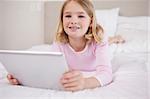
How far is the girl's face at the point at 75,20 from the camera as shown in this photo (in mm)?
907

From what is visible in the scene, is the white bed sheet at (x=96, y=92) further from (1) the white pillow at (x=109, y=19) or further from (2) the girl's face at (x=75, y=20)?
(1) the white pillow at (x=109, y=19)

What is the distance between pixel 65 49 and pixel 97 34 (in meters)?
0.13

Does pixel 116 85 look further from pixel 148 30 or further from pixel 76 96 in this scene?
pixel 148 30

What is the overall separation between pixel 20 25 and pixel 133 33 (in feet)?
2.89

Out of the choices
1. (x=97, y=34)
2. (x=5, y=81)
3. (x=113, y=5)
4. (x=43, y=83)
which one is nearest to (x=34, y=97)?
(x=43, y=83)

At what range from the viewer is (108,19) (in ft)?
6.87

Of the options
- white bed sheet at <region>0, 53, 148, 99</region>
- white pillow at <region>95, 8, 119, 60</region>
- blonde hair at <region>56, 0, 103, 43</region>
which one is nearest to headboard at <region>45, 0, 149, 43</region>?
white pillow at <region>95, 8, 119, 60</region>

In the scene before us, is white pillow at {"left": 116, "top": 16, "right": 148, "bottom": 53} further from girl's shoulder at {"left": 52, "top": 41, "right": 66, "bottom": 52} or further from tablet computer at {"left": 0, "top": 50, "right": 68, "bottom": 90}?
tablet computer at {"left": 0, "top": 50, "right": 68, "bottom": 90}

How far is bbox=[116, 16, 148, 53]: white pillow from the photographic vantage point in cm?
174

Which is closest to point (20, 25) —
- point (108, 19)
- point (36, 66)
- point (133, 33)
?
point (108, 19)

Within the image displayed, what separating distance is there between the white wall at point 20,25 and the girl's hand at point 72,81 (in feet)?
4.55

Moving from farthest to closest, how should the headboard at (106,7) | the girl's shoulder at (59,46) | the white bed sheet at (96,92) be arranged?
the headboard at (106,7) < the girl's shoulder at (59,46) < the white bed sheet at (96,92)

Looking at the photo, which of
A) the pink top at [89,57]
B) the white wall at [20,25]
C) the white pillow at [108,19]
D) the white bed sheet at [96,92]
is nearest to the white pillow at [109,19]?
the white pillow at [108,19]

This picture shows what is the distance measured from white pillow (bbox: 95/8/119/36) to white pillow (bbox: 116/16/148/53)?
1.6 inches
